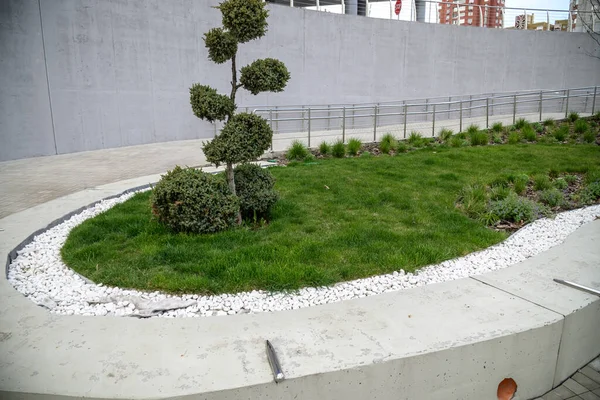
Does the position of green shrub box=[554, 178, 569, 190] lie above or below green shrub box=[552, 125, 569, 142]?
below

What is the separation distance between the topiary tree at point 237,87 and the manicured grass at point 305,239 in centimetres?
89

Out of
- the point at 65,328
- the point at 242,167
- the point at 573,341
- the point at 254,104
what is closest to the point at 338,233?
the point at 242,167

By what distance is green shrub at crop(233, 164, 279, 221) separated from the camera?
17.0ft

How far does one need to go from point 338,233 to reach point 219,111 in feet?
5.91

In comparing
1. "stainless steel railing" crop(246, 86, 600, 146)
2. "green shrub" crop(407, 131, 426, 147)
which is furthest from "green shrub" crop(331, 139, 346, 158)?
"green shrub" crop(407, 131, 426, 147)

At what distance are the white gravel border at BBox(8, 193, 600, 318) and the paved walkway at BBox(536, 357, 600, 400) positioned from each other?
113 cm

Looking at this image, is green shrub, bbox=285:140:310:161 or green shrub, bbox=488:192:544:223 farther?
green shrub, bbox=285:140:310:161

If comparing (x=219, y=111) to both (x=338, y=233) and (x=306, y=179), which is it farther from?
(x=306, y=179)

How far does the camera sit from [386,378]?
2.46 m

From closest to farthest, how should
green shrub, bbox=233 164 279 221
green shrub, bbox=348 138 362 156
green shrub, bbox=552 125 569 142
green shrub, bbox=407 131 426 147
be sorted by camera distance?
green shrub, bbox=233 164 279 221, green shrub, bbox=348 138 362 156, green shrub, bbox=407 131 426 147, green shrub, bbox=552 125 569 142

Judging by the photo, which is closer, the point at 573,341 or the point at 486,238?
the point at 573,341

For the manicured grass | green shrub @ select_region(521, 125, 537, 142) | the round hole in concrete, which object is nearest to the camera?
the round hole in concrete

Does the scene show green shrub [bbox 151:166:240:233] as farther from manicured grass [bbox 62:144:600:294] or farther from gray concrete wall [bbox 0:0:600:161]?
gray concrete wall [bbox 0:0:600:161]

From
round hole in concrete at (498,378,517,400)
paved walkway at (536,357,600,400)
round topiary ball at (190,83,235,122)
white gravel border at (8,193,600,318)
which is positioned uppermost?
round topiary ball at (190,83,235,122)
